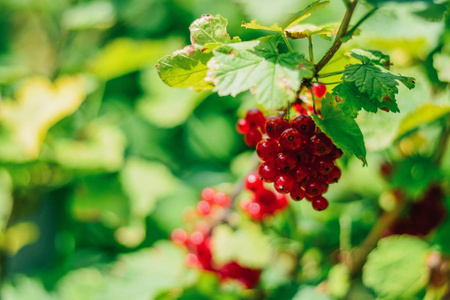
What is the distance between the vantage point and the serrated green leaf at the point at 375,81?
410 millimetres

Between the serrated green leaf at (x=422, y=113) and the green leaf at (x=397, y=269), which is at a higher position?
the serrated green leaf at (x=422, y=113)

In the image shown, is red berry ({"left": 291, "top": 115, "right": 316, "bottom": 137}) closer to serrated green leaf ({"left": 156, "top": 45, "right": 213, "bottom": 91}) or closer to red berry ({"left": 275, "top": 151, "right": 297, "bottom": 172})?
red berry ({"left": 275, "top": 151, "right": 297, "bottom": 172})

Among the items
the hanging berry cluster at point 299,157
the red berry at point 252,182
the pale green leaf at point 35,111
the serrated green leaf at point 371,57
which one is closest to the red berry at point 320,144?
the hanging berry cluster at point 299,157

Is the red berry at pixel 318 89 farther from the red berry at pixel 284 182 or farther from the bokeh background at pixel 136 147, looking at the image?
the red berry at pixel 284 182

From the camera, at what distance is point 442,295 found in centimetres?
78

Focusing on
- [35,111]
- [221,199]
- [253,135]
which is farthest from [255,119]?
[35,111]

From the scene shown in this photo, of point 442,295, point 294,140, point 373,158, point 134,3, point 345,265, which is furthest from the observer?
point 134,3

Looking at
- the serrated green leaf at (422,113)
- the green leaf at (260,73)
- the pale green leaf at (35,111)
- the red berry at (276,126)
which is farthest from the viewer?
the pale green leaf at (35,111)

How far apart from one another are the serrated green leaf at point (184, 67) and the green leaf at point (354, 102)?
175mm

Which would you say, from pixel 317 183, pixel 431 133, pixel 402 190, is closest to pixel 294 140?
pixel 317 183

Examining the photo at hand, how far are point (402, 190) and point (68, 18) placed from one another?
146cm

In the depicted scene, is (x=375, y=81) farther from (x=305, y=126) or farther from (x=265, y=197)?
(x=265, y=197)

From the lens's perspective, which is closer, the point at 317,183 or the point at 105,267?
the point at 317,183

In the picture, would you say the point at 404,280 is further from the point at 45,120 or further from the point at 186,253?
the point at 45,120
